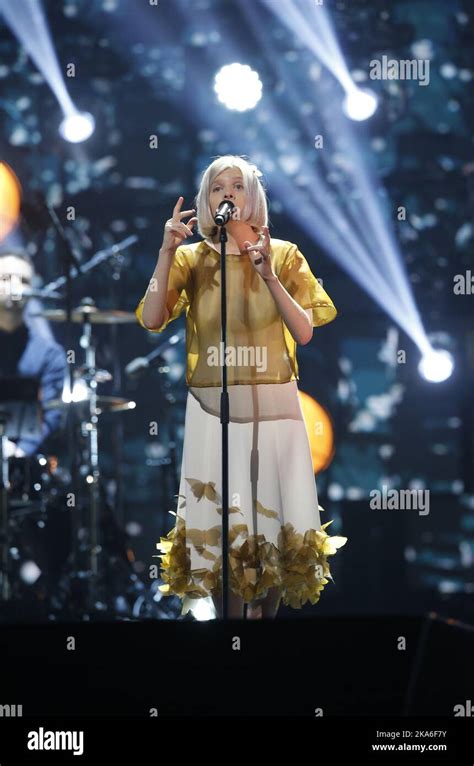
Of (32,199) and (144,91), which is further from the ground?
(144,91)

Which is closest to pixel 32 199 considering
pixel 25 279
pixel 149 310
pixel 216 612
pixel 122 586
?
pixel 25 279

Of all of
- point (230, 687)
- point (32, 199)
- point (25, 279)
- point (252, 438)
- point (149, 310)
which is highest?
point (32, 199)

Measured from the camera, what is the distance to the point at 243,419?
3764 millimetres

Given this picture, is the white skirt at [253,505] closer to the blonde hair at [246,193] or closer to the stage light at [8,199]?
the blonde hair at [246,193]

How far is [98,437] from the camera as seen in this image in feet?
19.6

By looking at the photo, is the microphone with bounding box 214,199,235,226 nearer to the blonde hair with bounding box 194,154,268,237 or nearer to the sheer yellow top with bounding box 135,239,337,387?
the blonde hair with bounding box 194,154,268,237

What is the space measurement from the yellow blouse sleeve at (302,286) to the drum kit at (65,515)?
6.11 feet

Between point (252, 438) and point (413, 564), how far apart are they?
2490 millimetres

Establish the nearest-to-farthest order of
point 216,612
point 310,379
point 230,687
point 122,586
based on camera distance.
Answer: point 230,687 < point 216,612 < point 122,586 < point 310,379

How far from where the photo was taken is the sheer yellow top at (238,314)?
12.4 ft

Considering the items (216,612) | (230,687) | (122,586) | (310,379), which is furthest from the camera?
(310,379)

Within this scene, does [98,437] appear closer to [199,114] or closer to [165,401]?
[165,401]

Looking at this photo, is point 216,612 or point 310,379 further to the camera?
point 310,379

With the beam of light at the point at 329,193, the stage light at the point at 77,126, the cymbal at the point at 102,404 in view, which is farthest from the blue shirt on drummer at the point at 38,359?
the beam of light at the point at 329,193
